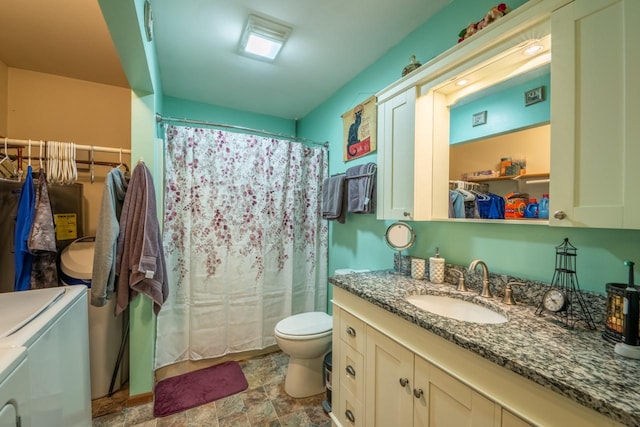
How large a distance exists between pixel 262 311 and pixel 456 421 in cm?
170

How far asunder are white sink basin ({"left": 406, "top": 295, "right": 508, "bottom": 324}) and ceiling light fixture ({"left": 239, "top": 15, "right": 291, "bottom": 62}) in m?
1.78

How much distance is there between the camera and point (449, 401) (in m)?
0.83

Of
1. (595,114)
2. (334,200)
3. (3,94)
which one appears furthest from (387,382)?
(3,94)

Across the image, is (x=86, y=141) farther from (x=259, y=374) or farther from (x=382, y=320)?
(x=382, y=320)

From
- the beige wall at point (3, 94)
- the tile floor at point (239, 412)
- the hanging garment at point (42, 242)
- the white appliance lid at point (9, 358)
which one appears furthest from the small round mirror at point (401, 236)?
the beige wall at point (3, 94)

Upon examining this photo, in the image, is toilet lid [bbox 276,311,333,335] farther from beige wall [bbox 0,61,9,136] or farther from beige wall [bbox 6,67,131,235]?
beige wall [bbox 0,61,9,136]

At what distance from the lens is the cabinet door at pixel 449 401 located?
2.43 ft

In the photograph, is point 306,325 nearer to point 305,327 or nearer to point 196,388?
point 305,327

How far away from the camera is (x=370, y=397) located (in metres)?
1.16

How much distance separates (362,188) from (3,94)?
2.78m

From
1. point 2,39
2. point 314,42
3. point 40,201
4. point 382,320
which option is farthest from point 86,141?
point 382,320

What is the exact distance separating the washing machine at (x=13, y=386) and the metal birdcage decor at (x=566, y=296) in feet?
5.37

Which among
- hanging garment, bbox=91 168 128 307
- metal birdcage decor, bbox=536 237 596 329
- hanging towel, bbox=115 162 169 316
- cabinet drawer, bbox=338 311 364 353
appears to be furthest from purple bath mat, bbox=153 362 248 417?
metal birdcage decor, bbox=536 237 596 329

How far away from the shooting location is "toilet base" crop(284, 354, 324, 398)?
5.73 feet
